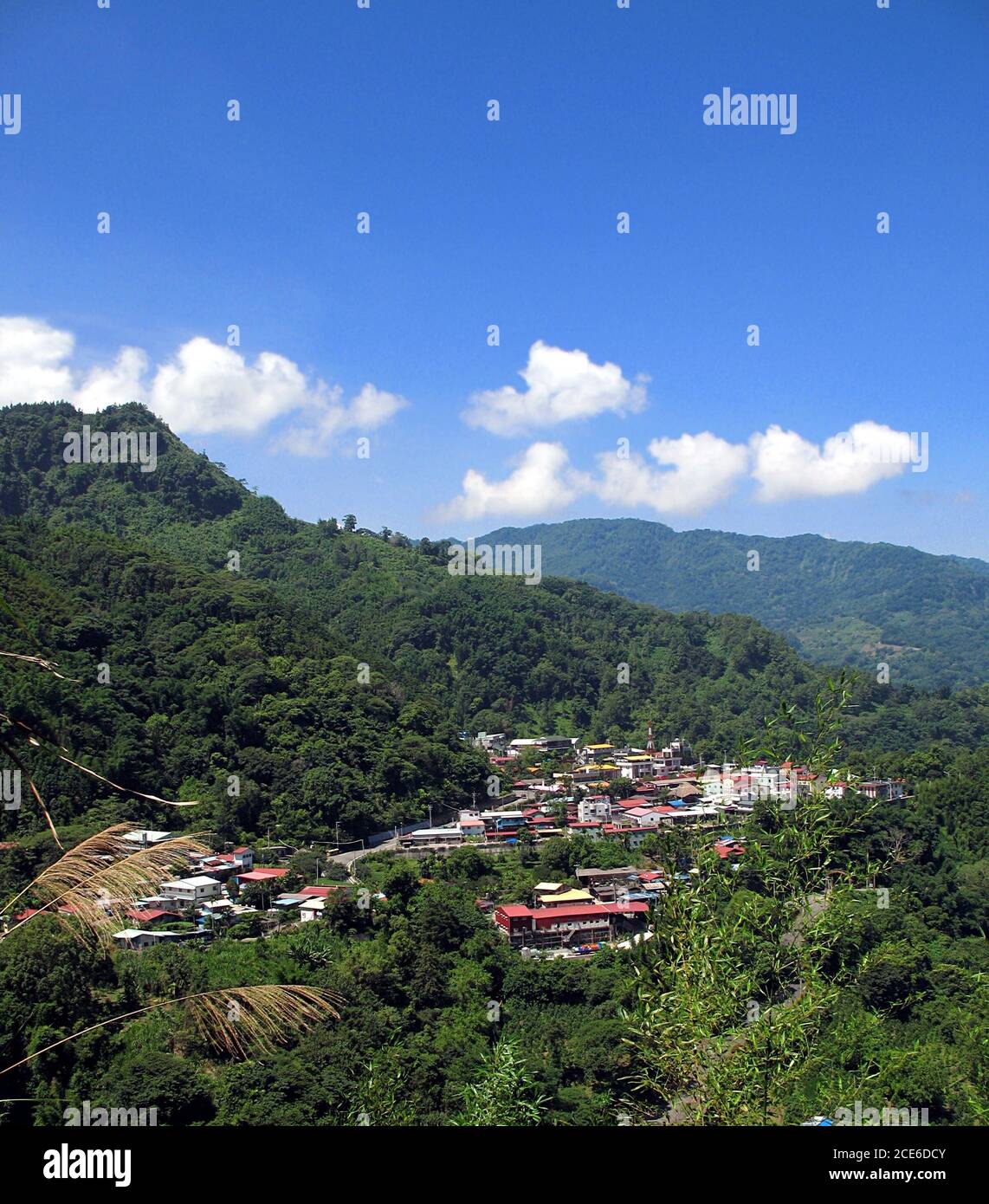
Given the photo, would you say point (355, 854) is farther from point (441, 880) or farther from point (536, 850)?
point (536, 850)

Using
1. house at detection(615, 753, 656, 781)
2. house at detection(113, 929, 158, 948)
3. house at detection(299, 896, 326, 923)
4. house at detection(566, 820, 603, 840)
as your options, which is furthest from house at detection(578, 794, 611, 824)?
house at detection(113, 929, 158, 948)

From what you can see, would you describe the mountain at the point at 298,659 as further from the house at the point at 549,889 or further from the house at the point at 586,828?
the house at the point at 549,889

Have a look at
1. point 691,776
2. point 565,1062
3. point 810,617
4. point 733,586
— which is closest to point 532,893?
point 565,1062

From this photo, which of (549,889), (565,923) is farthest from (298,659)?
(565,923)

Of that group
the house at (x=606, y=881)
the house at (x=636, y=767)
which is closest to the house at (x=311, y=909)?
the house at (x=606, y=881)
